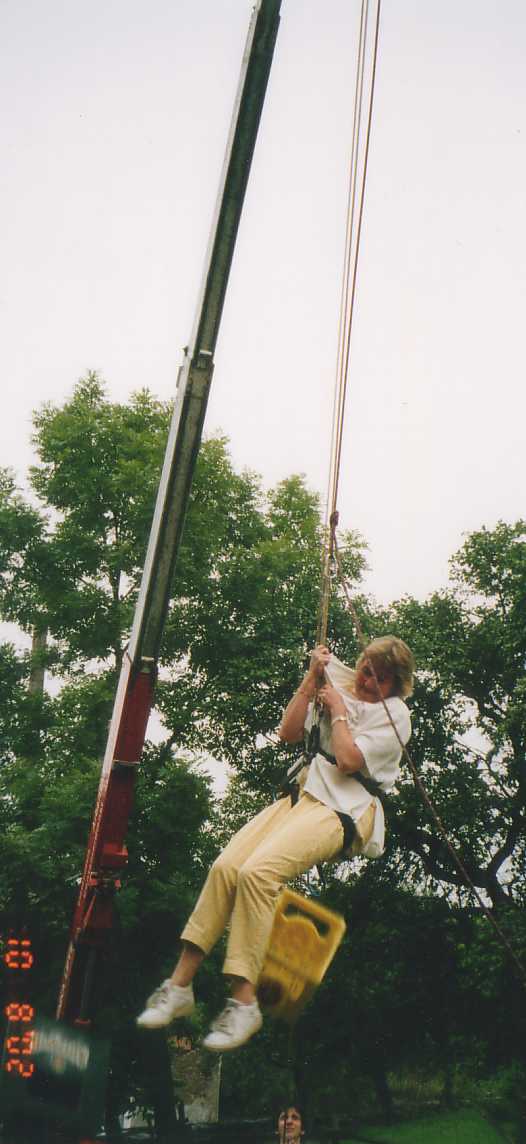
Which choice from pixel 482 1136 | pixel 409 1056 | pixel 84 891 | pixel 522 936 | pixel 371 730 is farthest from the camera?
pixel 482 1136

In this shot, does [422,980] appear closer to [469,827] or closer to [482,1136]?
[469,827]

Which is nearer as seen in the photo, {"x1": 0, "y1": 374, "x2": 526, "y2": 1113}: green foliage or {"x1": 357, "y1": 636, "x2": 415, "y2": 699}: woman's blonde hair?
{"x1": 357, "y1": 636, "x2": 415, "y2": 699}: woman's blonde hair

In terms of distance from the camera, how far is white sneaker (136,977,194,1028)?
3.44m

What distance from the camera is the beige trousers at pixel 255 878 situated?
11.6 feet

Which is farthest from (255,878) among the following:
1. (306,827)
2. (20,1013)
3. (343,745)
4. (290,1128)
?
(290,1128)

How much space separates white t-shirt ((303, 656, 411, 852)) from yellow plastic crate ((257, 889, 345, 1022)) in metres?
0.45

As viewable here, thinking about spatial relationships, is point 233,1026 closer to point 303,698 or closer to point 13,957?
point 303,698

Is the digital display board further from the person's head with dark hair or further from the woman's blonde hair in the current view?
the woman's blonde hair

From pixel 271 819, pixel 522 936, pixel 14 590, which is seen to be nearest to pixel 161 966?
pixel 522 936

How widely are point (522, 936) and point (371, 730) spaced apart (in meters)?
11.2

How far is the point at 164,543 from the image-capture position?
19.8 ft

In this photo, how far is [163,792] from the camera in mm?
15586

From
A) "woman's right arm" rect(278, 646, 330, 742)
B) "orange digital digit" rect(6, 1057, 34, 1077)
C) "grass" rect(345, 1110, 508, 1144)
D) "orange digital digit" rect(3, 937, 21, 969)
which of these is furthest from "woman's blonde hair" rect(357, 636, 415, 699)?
"grass" rect(345, 1110, 508, 1144)

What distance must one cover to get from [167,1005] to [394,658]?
1692mm
